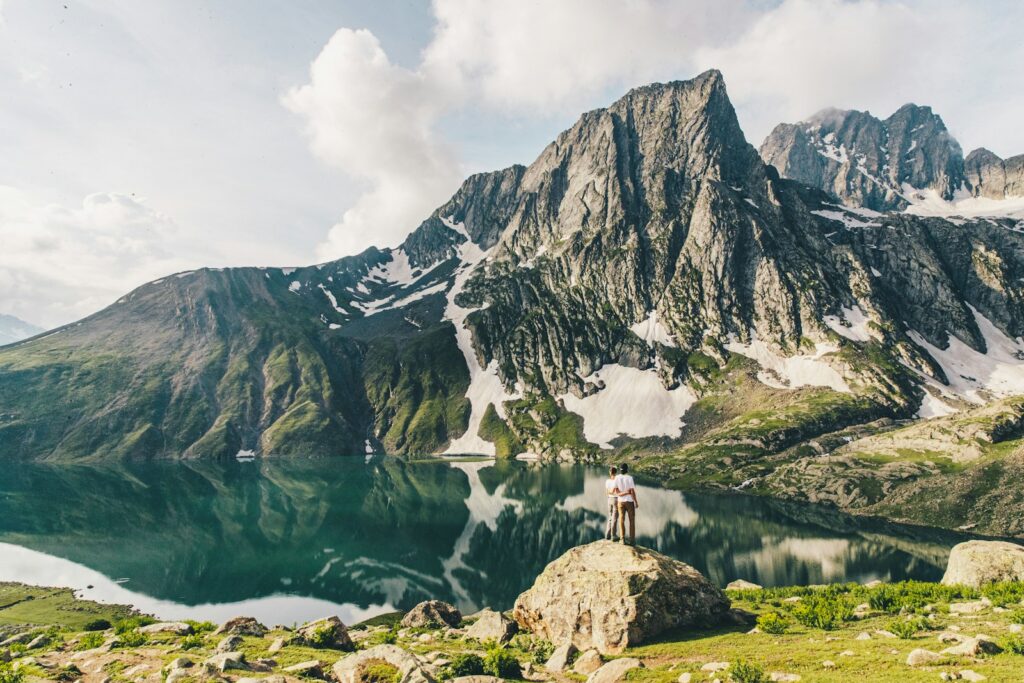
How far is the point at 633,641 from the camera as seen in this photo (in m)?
22.5

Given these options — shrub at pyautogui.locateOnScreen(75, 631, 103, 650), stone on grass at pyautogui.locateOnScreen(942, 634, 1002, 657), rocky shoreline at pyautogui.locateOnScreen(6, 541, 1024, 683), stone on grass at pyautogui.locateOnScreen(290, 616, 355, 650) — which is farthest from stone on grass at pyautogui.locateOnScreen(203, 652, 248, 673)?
stone on grass at pyautogui.locateOnScreen(942, 634, 1002, 657)

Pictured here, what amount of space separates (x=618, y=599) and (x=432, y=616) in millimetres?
24013

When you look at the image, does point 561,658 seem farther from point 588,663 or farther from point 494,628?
point 494,628

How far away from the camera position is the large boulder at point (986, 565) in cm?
2895

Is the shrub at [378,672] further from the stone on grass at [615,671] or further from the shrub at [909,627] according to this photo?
the shrub at [909,627]

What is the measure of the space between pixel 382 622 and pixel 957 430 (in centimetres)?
14258

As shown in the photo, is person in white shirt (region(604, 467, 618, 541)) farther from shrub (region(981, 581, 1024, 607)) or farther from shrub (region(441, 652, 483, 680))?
shrub (region(981, 581, 1024, 607))

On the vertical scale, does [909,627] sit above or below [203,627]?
above

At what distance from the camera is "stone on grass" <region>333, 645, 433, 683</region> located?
58.3 ft

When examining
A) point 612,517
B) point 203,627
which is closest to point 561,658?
point 612,517

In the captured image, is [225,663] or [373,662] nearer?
[225,663]

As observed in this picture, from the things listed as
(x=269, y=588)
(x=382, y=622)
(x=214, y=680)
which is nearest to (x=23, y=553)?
(x=269, y=588)

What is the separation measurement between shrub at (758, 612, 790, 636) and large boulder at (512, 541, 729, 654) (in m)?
2.60

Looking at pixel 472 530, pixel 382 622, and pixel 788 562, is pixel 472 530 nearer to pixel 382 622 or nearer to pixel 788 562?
pixel 382 622
